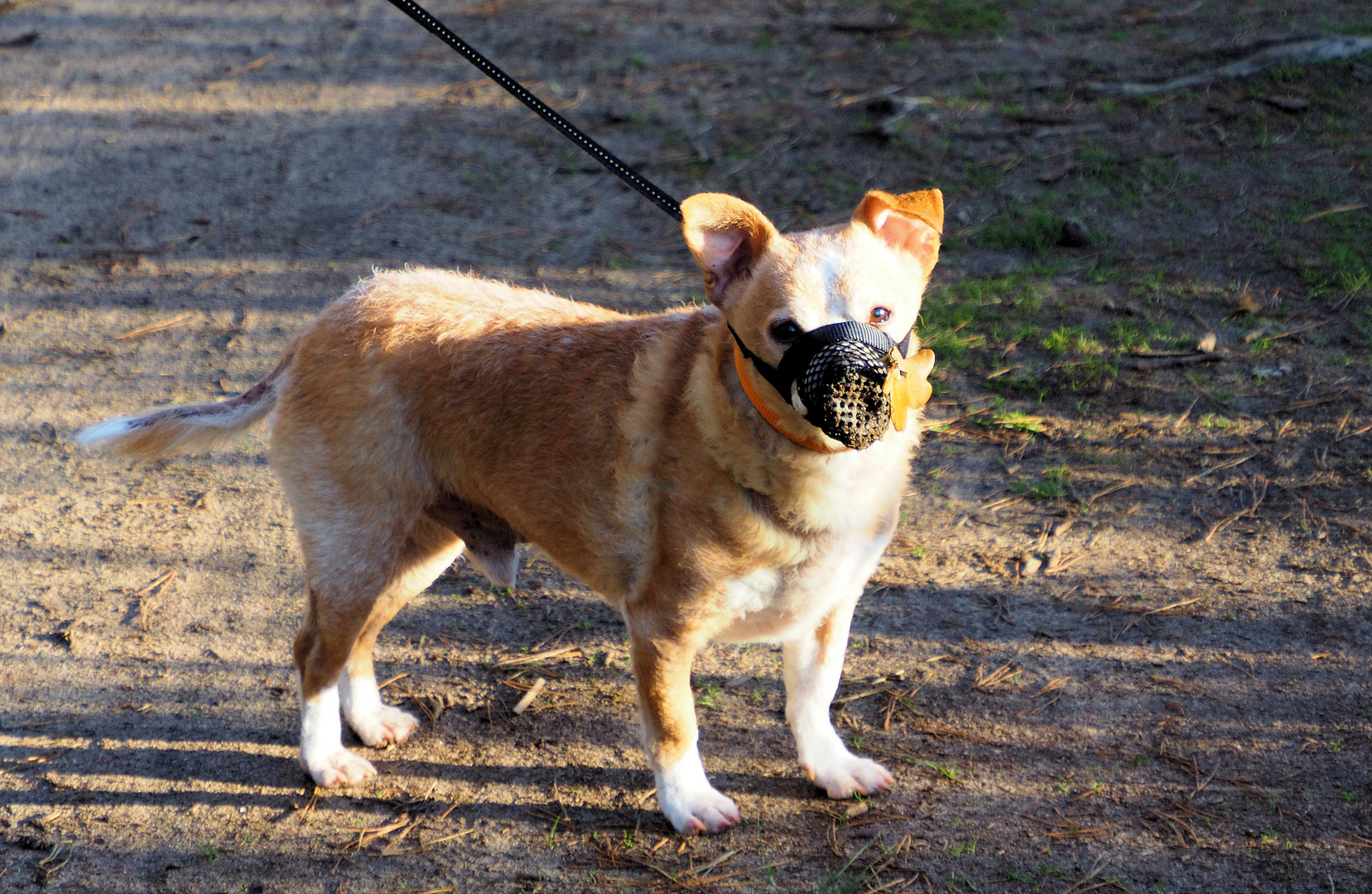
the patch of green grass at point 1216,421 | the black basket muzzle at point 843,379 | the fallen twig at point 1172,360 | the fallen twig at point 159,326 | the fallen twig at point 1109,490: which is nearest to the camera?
the black basket muzzle at point 843,379

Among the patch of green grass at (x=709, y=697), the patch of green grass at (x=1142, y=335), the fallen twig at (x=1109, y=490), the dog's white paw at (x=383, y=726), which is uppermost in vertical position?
the patch of green grass at (x=1142, y=335)

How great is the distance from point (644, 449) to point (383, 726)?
4.99 ft

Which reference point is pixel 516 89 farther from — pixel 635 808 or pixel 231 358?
pixel 231 358

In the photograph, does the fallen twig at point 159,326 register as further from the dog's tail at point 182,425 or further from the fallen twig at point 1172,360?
the fallen twig at point 1172,360

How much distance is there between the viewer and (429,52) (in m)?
8.48

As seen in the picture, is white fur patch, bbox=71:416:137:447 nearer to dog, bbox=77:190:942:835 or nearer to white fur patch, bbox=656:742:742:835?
dog, bbox=77:190:942:835

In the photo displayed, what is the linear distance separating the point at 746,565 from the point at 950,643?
1.42 metres

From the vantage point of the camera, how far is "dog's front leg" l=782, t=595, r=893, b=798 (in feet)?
10.6

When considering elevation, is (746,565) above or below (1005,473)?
above

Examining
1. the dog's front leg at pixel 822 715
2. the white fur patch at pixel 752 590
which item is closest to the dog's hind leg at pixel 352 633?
the white fur patch at pixel 752 590

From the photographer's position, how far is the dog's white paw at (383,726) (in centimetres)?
357

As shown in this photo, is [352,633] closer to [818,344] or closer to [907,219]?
[818,344]

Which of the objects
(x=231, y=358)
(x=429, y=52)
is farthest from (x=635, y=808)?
(x=429, y=52)

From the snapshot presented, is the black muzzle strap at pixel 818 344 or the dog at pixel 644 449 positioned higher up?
the black muzzle strap at pixel 818 344
